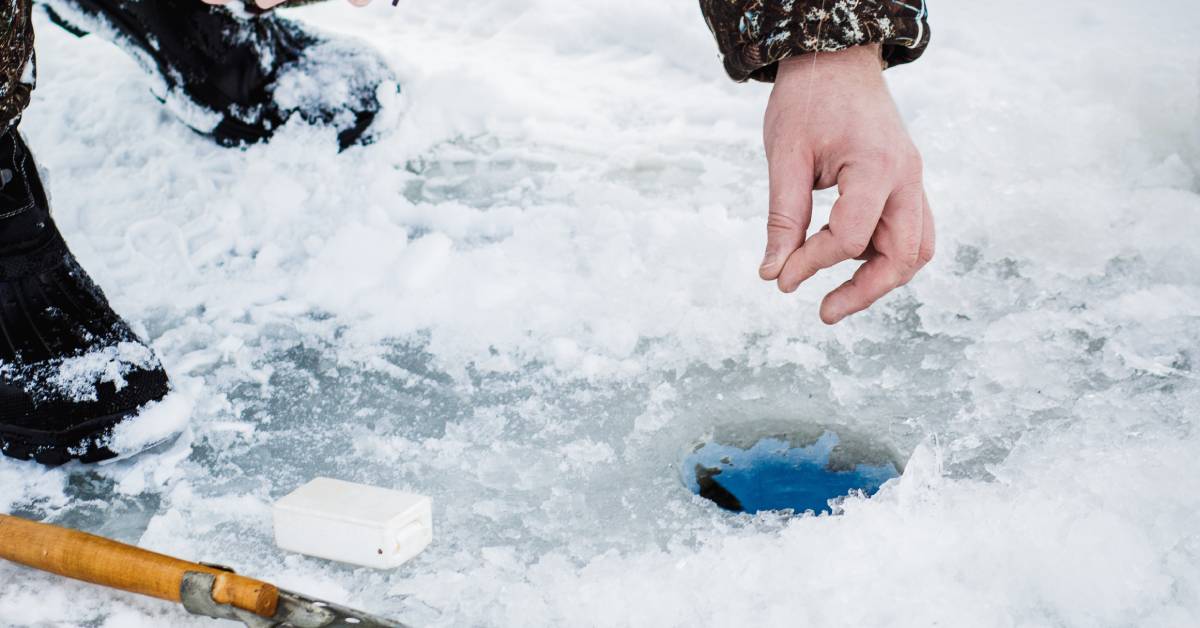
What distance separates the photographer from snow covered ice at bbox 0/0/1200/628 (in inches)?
48.5

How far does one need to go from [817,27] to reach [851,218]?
0.83 feet

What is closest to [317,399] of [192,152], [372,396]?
[372,396]

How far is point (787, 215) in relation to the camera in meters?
1.23

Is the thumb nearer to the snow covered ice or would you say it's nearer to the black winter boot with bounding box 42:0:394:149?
the snow covered ice

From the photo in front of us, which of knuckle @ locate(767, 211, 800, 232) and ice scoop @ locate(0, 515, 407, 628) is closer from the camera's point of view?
ice scoop @ locate(0, 515, 407, 628)

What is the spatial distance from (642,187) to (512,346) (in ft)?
2.25

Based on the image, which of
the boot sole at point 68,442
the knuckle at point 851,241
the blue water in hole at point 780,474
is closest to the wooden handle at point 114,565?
the boot sole at point 68,442

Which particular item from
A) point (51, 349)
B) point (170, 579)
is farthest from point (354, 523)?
point (51, 349)

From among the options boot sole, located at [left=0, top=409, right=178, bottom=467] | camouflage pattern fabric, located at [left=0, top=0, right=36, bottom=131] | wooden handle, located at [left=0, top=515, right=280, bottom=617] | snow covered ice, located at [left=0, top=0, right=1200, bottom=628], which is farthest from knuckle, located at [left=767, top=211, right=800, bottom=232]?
camouflage pattern fabric, located at [left=0, top=0, right=36, bottom=131]

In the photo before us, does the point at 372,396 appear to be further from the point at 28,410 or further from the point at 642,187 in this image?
the point at 642,187

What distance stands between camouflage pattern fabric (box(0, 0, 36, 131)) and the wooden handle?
0.63m

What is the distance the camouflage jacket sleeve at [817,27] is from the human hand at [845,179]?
2 cm

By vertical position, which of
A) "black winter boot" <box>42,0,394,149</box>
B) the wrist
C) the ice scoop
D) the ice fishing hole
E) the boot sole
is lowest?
the ice fishing hole

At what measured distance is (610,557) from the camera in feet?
4.23
